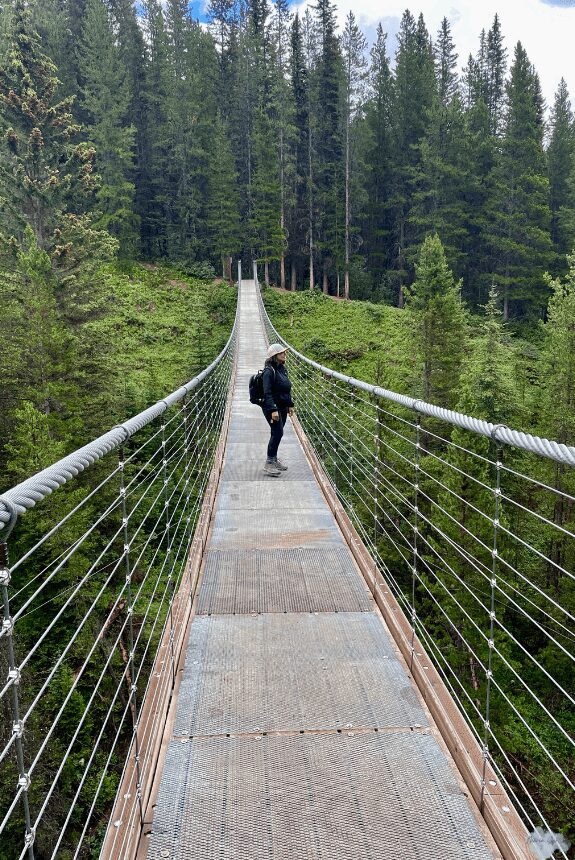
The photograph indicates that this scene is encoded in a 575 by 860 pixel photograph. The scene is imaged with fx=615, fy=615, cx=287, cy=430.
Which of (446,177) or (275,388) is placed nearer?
(275,388)

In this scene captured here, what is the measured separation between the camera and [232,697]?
10.3ft

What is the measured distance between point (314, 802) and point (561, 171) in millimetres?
47895

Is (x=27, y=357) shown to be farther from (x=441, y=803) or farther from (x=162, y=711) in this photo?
(x=441, y=803)

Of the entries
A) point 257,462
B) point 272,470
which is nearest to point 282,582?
point 272,470

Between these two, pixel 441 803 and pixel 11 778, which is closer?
pixel 441 803

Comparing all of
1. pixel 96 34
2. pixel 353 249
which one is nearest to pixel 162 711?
pixel 353 249

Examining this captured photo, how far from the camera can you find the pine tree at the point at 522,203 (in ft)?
119

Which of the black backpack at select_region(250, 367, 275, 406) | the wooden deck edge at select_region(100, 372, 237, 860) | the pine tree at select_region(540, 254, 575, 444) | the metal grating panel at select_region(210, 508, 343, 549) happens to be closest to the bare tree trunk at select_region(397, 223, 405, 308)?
the pine tree at select_region(540, 254, 575, 444)

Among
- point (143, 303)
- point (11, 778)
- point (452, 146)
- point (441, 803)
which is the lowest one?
point (11, 778)

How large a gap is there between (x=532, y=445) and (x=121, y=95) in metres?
45.2

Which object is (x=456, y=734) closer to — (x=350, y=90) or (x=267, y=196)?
(x=267, y=196)

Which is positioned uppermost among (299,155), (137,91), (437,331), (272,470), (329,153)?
(137,91)

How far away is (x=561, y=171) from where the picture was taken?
42.2 metres

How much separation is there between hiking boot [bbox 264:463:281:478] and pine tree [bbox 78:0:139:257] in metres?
33.3
